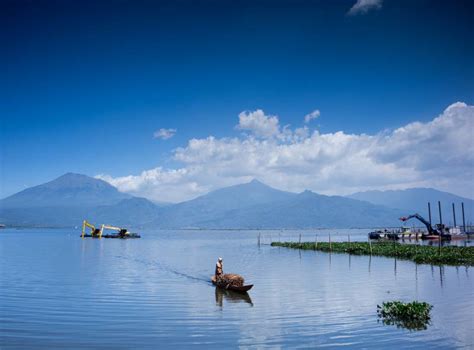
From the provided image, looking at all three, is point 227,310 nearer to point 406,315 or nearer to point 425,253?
point 406,315

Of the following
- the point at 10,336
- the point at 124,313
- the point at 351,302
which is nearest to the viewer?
the point at 10,336

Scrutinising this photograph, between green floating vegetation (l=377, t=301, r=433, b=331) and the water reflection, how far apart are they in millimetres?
8070

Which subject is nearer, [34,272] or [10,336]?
[10,336]

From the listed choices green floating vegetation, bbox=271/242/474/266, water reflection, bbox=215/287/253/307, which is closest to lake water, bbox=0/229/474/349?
water reflection, bbox=215/287/253/307

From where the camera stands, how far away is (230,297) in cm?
2809

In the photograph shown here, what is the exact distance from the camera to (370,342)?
16.5 meters

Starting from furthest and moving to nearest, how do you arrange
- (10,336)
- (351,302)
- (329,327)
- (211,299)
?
(211,299) → (351,302) → (329,327) → (10,336)

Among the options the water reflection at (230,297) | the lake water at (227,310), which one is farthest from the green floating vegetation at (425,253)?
the water reflection at (230,297)

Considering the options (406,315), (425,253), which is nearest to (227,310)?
(406,315)

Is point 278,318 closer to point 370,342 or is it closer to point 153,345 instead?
point 370,342

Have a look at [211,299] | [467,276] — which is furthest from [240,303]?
[467,276]

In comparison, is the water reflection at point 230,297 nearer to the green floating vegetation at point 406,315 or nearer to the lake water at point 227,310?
the lake water at point 227,310

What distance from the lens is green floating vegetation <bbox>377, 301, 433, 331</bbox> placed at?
63.7 feet

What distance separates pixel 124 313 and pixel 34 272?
24.7 meters
